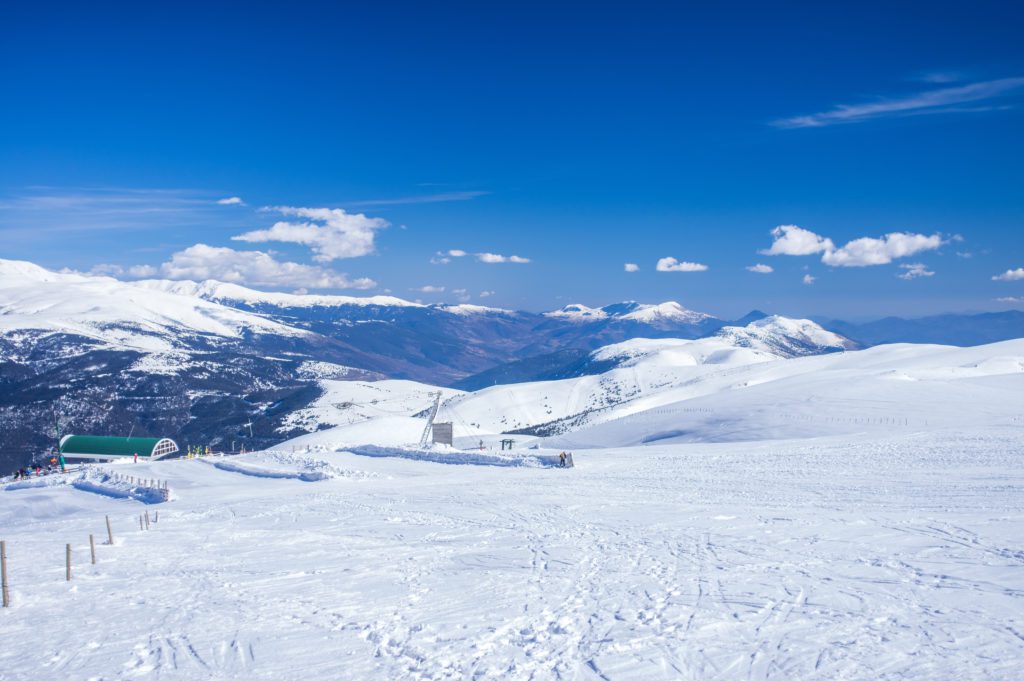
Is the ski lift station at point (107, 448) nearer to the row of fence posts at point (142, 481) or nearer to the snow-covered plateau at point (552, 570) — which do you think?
the snow-covered plateau at point (552, 570)

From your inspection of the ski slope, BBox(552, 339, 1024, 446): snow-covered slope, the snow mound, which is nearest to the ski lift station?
the snow mound

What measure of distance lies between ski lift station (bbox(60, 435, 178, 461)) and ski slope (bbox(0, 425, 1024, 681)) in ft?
149

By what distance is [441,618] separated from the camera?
12836 mm

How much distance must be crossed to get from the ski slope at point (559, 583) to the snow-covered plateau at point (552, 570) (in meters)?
0.07

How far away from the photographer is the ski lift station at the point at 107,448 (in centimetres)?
7088

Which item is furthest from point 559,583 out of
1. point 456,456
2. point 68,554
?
point 456,456

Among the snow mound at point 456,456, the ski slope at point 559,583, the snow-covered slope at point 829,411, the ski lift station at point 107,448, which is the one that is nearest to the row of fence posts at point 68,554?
the ski slope at point 559,583

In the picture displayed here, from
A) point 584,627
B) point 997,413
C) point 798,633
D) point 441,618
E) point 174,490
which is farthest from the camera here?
point 997,413

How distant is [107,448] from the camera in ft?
236

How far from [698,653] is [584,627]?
2.23m

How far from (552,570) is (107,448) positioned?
7270 cm

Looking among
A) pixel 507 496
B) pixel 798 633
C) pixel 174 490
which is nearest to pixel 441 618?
pixel 798 633

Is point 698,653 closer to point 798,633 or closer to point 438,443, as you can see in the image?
point 798,633

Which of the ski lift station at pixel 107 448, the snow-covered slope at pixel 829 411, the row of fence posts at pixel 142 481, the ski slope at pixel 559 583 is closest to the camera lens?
the ski slope at pixel 559 583
